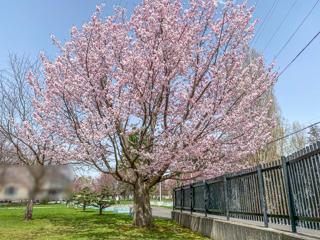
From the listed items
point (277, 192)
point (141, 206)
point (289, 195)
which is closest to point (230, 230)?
point (277, 192)

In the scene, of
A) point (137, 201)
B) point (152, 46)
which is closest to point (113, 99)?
point (152, 46)

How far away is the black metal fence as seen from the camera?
6160 mm

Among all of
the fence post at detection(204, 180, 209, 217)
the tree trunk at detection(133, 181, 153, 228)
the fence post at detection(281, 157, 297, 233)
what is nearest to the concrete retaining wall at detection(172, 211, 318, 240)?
the fence post at detection(281, 157, 297, 233)

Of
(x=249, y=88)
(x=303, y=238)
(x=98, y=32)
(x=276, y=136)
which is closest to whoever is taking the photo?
(x=303, y=238)

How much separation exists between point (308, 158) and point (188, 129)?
6.63m

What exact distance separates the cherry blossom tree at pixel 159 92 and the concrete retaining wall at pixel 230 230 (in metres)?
2.07

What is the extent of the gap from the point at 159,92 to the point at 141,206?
5.31m

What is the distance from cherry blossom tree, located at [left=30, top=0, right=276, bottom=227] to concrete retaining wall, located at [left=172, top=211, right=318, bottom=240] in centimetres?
207

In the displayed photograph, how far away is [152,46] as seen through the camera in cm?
1274

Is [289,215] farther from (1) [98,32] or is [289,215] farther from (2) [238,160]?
(1) [98,32]

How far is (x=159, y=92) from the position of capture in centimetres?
1349

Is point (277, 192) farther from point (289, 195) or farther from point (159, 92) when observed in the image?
point (159, 92)

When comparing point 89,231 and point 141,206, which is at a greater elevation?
point 141,206

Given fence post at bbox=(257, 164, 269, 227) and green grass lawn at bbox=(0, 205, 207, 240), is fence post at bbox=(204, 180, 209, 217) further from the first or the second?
fence post at bbox=(257, 164, 269, 227)
